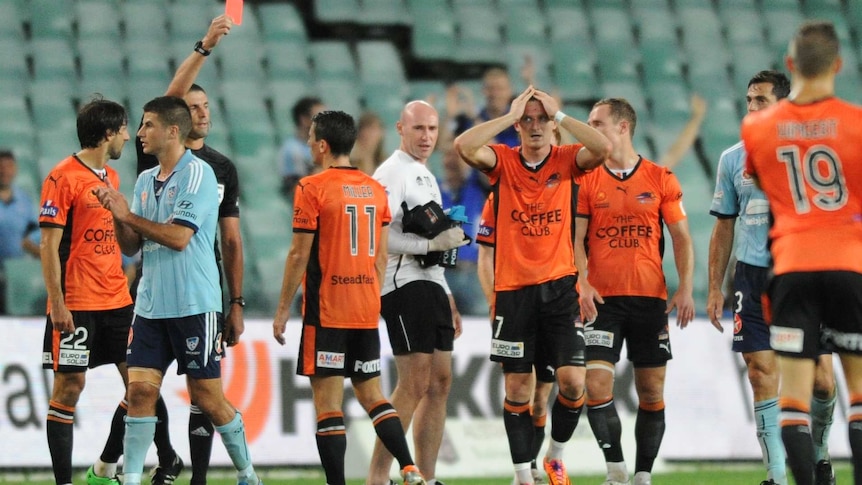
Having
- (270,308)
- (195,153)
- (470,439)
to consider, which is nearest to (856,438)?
(195,153)

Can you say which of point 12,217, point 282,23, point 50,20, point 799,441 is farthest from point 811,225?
point 50,20

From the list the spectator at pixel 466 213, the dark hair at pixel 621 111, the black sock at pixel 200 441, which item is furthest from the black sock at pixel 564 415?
the spectator at pixel 466 213

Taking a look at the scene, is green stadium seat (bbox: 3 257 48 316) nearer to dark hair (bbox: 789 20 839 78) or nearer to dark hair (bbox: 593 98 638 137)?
dark hair (bbox: 593 98 638 137)

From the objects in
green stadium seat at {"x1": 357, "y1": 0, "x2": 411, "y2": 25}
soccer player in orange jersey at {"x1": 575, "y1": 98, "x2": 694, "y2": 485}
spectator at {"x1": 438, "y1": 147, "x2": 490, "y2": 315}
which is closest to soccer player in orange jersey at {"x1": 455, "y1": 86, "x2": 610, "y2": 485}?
soccer player in orange jersey at {"x1": 575, "y1": 98, "x2": 694, "y2": 485}

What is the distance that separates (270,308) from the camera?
1235 centimetres

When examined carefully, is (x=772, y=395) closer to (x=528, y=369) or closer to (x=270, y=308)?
(x=528, y=369)

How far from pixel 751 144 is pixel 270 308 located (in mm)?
6787

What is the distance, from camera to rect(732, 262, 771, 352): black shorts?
8344mm

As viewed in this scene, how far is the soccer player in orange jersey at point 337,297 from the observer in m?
7.68

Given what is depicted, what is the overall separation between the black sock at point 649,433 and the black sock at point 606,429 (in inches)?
7.3

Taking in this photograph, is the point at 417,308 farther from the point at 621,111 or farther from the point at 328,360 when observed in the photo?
the point at 621,111

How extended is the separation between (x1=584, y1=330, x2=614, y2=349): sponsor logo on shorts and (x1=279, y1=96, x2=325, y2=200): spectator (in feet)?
17.6

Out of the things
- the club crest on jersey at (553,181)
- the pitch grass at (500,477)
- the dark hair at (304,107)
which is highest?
the dark hair at (304,107)

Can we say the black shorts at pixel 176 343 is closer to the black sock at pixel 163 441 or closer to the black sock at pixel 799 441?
the black sock at pixel 163 441
